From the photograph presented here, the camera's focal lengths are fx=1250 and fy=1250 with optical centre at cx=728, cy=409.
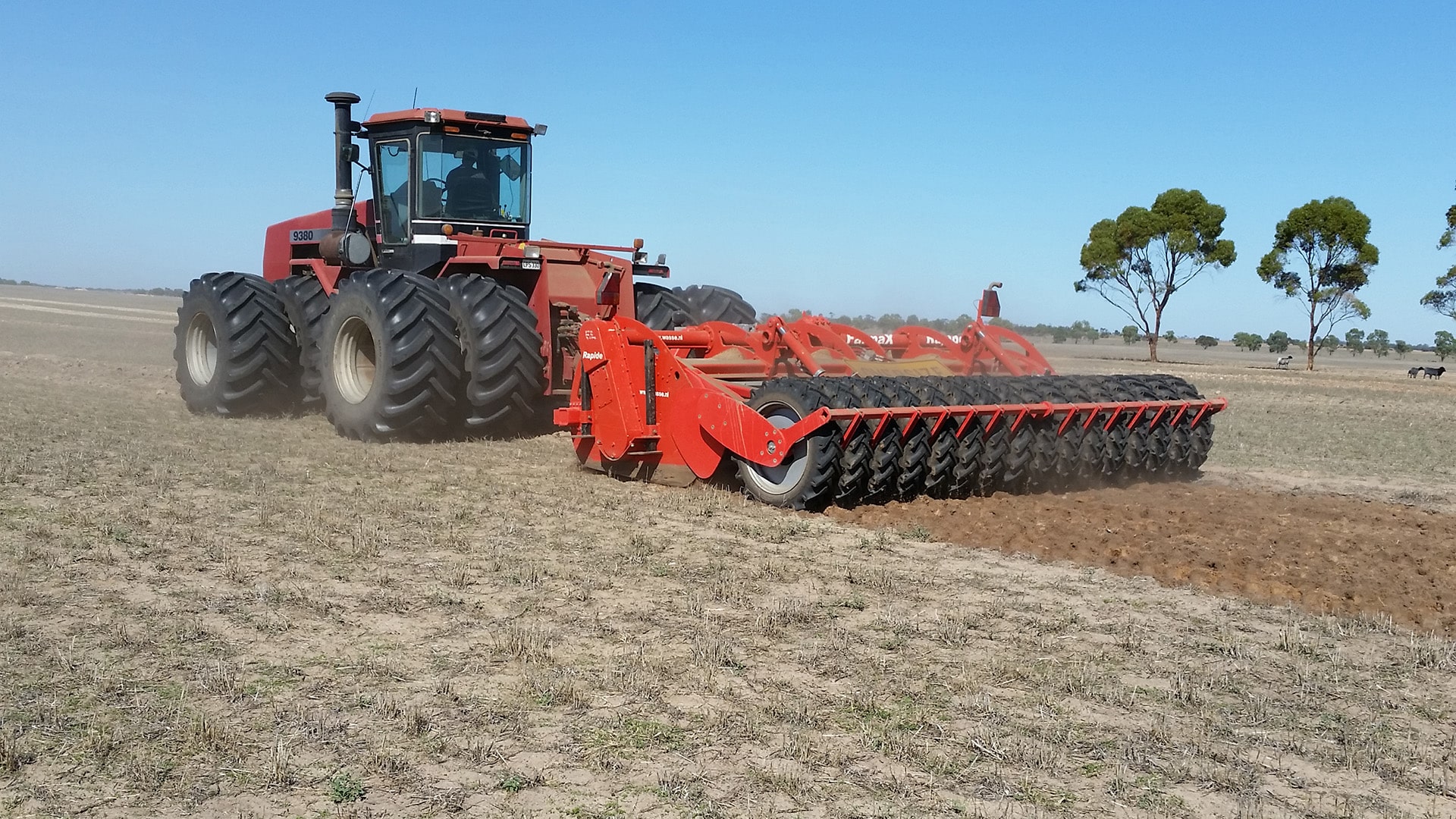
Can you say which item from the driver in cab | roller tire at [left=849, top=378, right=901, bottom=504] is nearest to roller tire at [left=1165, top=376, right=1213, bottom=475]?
roller tire at [left=849, top=378, right=901, bottom=504]

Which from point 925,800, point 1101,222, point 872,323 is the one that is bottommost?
point 925,800

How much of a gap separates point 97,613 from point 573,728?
249 centimetres

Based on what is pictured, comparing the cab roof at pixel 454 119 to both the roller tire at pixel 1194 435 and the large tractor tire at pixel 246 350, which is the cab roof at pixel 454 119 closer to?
the large tractor tire at pixel 246 350

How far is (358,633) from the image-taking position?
204 inches

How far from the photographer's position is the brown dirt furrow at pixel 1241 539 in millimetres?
6270

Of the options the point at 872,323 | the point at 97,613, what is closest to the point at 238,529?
the point at 97,613

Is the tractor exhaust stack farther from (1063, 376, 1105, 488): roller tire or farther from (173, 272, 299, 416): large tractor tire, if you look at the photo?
(1063, 376, 1105, 488): roller tire

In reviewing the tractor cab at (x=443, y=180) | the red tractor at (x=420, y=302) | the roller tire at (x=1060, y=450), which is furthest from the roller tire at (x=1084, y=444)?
the tractor cab at (x=443, y=180)

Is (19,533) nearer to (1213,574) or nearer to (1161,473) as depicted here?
(1213,574)

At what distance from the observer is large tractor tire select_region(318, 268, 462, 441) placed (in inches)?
412

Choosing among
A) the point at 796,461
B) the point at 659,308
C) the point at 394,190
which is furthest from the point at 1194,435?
the point at 394,190

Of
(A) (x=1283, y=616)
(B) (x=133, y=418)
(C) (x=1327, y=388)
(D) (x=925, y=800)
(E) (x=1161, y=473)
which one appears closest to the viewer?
(D) (x=925, y=800)

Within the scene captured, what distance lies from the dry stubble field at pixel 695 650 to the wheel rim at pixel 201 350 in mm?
4633

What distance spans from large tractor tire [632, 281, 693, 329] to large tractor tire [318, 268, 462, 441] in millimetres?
2210
